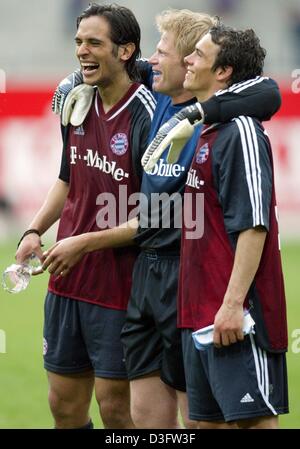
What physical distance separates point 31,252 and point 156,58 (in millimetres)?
1198

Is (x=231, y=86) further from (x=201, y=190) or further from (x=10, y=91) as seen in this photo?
(x=10, y=91)

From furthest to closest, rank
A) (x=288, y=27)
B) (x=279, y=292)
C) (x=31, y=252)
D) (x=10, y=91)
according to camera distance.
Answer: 1. (x=288, y=27)
2. (x=10, y=91)
3. (x=31, y=252)
4. (x=279, y=292)

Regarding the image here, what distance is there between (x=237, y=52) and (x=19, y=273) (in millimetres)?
1682

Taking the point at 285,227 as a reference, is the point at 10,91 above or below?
above

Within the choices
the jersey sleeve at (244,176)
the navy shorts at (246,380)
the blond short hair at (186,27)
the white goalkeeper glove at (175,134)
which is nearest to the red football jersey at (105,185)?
the blond short hair at (186,27)

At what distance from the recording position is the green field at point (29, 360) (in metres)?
6.79

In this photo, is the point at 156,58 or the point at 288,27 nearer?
the point at 156,58

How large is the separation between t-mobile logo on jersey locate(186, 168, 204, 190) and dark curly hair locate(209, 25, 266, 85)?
42 cm

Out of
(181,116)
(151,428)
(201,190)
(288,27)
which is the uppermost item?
(288,27)

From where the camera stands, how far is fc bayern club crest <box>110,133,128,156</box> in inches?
204

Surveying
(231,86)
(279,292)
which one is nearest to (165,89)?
(231,86)

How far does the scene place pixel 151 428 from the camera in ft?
16.7

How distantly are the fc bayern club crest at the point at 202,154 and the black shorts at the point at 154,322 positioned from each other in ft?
2.03

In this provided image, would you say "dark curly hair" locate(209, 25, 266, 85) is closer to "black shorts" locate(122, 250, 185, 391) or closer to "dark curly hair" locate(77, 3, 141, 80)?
"dark curly hair" locate(77, 3, 141, 80)
